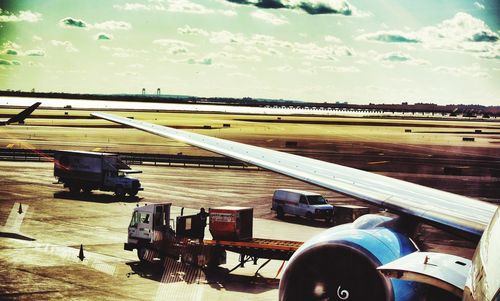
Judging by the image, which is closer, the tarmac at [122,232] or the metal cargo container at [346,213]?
the tarmac at [122,232]

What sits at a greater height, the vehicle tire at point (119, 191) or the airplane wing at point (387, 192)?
the airplane wing at point (387, 192)

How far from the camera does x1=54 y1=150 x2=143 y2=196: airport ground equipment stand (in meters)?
45.2

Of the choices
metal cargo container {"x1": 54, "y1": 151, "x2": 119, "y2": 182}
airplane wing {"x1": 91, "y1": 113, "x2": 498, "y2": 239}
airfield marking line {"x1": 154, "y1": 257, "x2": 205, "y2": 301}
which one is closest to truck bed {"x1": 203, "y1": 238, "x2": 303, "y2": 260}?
airfield marking line {"x1": 154, "y1": 257, "x2": 205, "y2": 301}

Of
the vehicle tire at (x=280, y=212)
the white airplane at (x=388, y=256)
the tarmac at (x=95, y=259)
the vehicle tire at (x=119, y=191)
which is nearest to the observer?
the white airplane at (x=388, y=256)

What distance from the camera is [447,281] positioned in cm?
578

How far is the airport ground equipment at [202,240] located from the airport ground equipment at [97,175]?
59.2 ft

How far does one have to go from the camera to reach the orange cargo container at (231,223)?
25.0m

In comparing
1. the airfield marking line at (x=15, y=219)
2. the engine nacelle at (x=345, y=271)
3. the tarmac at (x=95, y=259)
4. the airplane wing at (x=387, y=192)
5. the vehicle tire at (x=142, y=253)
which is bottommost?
the airfield marking line at (x=15, y=219)

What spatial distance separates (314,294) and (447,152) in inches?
3892

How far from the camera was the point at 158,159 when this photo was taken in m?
67.0

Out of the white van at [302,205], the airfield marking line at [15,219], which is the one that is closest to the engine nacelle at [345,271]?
the airfield marking line at [15,219]

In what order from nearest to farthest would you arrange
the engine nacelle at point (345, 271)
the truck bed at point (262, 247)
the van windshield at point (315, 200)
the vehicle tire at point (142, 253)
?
the engine nacelle at point (345, 271)
the truck bed at point (262, 247)
the vehicle tire at point (142, 253)
the van windshield at point (315, 200)

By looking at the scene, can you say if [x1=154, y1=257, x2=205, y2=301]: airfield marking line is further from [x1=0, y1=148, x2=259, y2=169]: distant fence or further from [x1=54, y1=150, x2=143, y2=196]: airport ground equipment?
[x1=0, y1=148, x2=259, y2=169]: distant fence

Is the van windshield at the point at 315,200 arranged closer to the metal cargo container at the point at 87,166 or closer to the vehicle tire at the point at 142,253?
the vehicle tire at the point at 142,253
